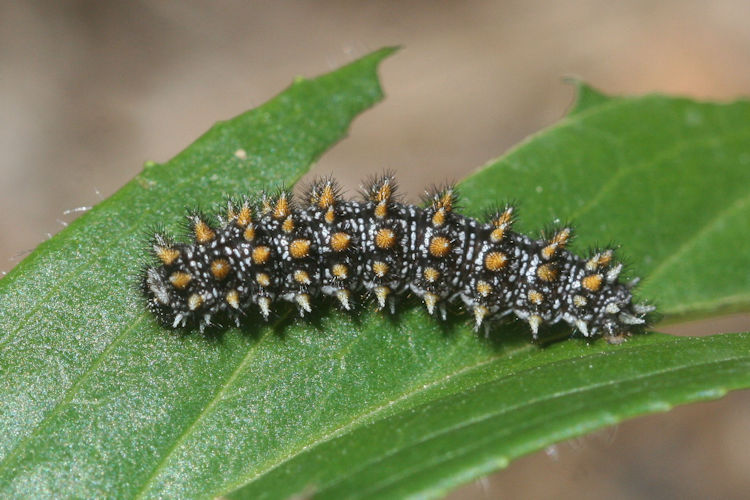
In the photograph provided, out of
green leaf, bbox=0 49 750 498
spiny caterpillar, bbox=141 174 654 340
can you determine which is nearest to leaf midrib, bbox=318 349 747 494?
green leaf, bbox=0 49 750 498

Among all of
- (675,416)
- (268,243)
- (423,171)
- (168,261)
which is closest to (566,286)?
(268,243)

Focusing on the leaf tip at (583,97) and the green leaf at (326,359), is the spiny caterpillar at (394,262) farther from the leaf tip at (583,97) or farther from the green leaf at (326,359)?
the leaf tip at (583,97)

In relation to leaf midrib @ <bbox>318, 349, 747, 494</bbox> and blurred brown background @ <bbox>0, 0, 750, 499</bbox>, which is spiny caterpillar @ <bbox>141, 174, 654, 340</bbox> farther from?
blurred brown background @ <bbox>0, 0, 750, 499</bbox>

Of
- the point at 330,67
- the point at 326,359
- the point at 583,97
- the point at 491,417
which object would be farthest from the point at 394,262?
the point at 330,67

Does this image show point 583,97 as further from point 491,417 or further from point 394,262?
point 491,417

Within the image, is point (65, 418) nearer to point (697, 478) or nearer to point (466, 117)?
point (697, 478)

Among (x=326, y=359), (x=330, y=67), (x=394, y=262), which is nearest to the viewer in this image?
(x=326, y=359)
